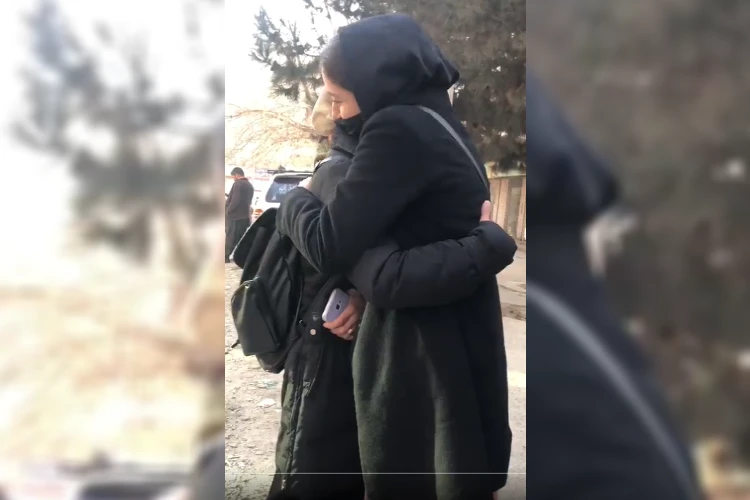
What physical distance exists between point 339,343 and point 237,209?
1.71ft

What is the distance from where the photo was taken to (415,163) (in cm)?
156

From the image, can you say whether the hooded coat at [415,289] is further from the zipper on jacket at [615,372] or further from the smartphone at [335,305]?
the zipper on jacket at [615,372]

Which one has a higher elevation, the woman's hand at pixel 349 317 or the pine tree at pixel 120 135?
the pine tree at pixel 120 135

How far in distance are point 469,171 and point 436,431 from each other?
796mm

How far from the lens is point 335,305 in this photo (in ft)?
5.38

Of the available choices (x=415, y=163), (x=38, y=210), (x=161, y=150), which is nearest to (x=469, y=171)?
(x=415, y=163)

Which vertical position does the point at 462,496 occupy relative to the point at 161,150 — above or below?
below

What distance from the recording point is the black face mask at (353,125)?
1613 millimetres

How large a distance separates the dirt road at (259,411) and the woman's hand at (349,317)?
0.79 feet

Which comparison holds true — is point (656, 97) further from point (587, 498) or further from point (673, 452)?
point (587, 498)

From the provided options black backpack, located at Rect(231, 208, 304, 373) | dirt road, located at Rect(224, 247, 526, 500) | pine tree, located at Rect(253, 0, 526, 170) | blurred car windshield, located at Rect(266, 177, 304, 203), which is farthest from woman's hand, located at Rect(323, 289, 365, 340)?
pine tree, located at Rect(253, 0, 526, 170)

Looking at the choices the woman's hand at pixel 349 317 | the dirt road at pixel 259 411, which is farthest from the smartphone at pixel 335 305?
the dirt road at pixel 259 411

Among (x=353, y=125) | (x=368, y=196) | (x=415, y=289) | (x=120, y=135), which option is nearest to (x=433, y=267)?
(x=415, y=289)

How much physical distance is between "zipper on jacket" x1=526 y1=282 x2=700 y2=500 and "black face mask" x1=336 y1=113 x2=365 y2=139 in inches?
27.4
